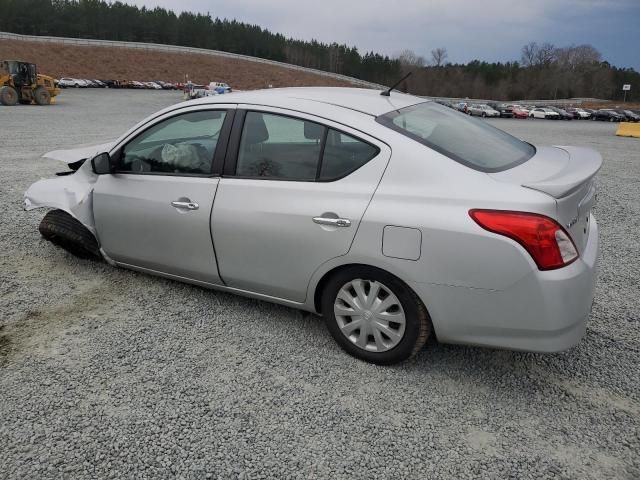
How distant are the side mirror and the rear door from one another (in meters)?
1.09

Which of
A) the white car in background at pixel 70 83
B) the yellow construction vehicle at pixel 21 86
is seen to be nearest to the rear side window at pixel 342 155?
the yellow construction vehicle at pixel 21 86

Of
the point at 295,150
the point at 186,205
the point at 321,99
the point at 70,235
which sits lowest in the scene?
the point at 70,235

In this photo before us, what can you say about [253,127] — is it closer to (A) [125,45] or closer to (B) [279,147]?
(B) [279,147]

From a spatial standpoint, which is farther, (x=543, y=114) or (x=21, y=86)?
(x=543, y=114)

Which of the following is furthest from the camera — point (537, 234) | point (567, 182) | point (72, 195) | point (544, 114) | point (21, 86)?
point (544, 114)

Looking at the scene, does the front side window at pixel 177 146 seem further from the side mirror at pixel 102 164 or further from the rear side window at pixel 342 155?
the rear side window at pixel 342 155

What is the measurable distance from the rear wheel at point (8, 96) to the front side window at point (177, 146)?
27.1m

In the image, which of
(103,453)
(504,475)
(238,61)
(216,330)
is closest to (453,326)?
(504,475)

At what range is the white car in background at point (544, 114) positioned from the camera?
43.6 meters

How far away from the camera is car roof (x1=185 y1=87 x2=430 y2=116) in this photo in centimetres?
313

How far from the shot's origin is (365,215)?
2.69 meters

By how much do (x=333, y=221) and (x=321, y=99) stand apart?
36.5 inches

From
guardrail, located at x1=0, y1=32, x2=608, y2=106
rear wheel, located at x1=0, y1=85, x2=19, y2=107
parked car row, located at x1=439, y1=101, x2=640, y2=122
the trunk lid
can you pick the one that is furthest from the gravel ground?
guardrail, located at x1=0, y1=32, x2=608, y2=106

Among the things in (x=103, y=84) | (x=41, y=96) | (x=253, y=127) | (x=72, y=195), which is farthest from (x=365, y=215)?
(x=103, y=84)
